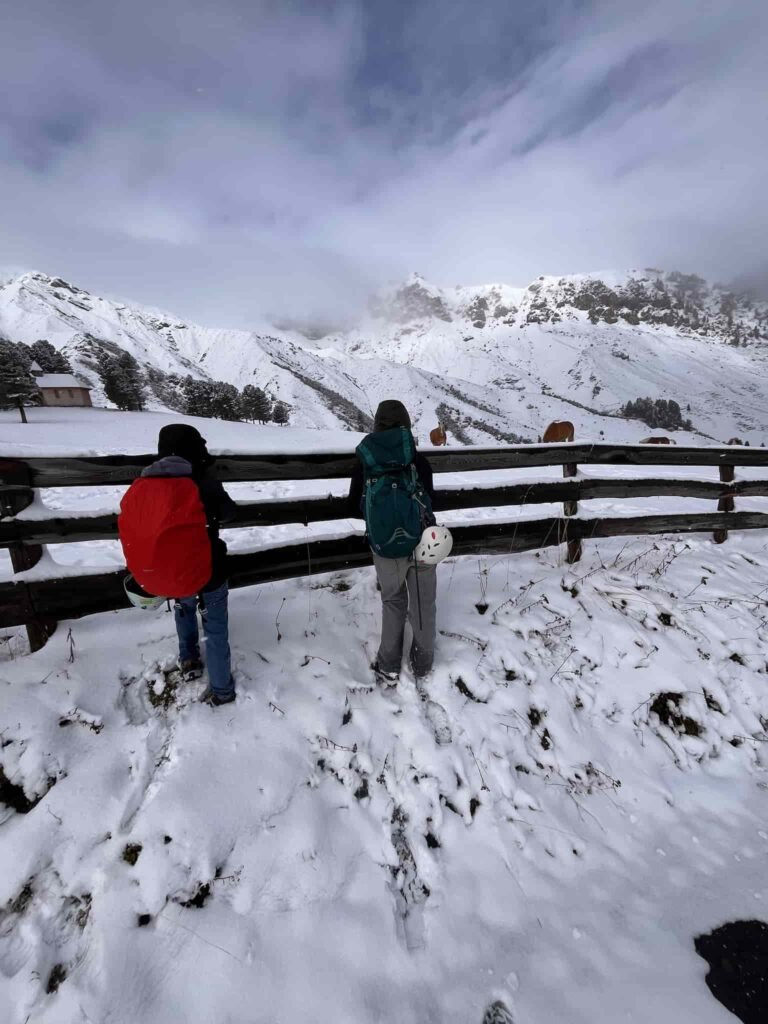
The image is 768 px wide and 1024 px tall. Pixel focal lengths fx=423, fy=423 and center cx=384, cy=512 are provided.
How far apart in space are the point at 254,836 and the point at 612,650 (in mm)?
3349

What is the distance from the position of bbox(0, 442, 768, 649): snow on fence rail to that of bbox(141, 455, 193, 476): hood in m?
0.69

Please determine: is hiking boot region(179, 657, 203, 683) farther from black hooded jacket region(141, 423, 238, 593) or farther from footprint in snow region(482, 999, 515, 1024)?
footprint in snow region(482, 999, 515, 1024)

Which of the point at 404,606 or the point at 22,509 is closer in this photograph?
the point at 22,509

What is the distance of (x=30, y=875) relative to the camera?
2.13m

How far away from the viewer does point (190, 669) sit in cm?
326

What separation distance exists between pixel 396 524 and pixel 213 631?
148 centimetres

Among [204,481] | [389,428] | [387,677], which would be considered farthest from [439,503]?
[204,481]

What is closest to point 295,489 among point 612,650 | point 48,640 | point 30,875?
point 48,640

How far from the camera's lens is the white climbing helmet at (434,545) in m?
3.11

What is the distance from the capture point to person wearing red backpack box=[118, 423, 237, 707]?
2.49 metres

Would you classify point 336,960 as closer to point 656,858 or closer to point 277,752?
point 277,752

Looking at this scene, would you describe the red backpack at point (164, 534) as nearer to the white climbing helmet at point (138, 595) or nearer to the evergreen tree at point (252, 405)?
the white climbing helmet at point (138, 595)

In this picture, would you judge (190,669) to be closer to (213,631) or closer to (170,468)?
(213,631)

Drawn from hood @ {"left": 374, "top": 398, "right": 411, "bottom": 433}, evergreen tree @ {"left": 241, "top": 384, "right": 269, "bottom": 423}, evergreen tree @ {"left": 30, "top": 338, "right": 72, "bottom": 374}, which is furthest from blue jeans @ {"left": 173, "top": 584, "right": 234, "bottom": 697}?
evergreen tree @ {"left": 30, "top": 338, "right": 72, "bottom": 374}
